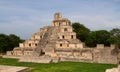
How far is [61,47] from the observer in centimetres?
3859

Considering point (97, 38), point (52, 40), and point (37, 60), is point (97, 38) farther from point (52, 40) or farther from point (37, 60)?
point (37, 60)

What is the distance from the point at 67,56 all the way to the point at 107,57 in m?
7.01

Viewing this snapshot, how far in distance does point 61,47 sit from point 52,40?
9.67 ft

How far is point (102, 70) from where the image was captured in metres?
25.6

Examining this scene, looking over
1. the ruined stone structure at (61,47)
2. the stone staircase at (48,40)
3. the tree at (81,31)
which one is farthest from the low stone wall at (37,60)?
the tree at (81,31)

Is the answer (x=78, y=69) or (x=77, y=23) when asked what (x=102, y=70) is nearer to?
(x=78, y=69)

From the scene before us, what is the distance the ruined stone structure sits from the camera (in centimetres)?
3256

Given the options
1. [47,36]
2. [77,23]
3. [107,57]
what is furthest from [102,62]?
[77,23]

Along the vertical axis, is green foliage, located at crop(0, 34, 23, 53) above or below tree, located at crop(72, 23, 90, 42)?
below

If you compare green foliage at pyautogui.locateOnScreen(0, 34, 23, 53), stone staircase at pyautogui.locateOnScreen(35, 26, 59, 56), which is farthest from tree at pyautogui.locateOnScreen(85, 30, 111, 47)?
green foliage at pyautogui.locateOnScreen(0, 34, 23, 53)

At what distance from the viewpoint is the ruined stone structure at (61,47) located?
32562 mm

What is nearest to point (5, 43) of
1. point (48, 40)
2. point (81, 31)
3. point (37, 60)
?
point (48, 40)

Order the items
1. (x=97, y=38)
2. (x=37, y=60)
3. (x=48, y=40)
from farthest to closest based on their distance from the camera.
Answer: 1. (x=97, y=38)
2. (x=48, y=40)
3. (x=37, y=60)

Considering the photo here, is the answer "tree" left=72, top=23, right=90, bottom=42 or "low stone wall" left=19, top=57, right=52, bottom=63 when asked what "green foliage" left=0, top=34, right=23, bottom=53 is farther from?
"low stone wall" left=19, top=57, right=52, bottom=63
